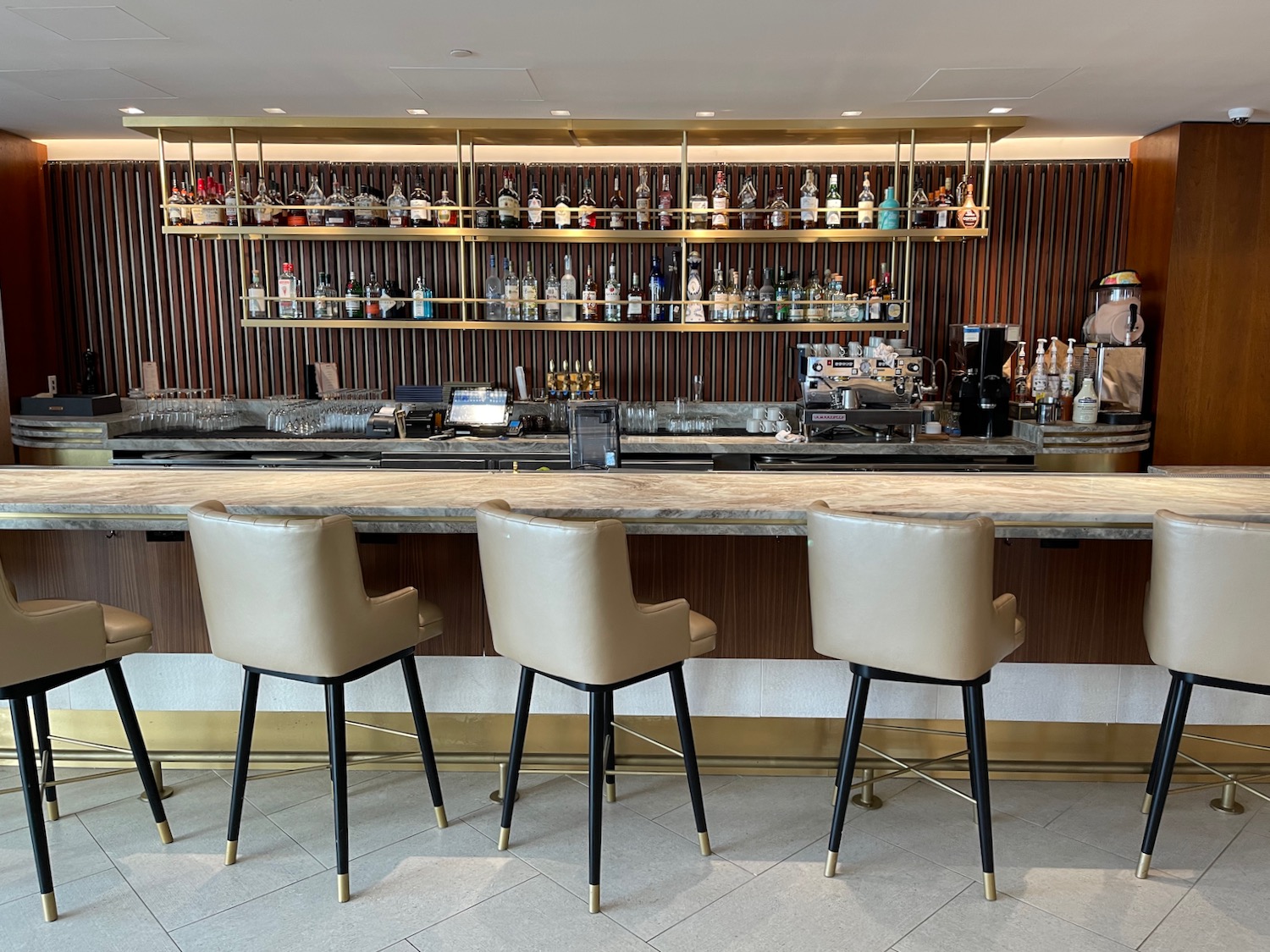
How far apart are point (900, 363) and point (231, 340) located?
4.31 metres

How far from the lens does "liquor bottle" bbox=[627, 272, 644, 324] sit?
5.94 m

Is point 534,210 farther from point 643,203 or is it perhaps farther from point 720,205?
point 720,205

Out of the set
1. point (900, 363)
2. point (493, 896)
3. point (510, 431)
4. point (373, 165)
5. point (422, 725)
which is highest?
point (373, 165)

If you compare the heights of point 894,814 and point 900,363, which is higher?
point 900,363

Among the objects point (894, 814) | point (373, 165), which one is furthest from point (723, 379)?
point (894, 814)

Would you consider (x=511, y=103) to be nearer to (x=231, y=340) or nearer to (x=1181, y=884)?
(x=231, y=340)

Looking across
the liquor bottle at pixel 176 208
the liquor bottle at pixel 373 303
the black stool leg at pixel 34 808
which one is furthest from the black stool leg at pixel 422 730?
the liquor bottle at pixel 176 208

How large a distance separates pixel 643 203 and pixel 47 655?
4344 mm

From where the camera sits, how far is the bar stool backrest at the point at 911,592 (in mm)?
2418

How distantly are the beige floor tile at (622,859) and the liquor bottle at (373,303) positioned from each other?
11.9 feet

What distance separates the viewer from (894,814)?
10.3ft

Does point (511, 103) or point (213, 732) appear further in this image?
point (511, 103)

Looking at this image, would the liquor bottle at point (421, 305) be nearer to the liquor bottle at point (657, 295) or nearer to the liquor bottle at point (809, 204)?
the liquor bottle at point (657, 295)

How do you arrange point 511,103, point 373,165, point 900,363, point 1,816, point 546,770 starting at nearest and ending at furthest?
point 1,816
point 546,770
point 511,103
point 900,363
point 373,165
